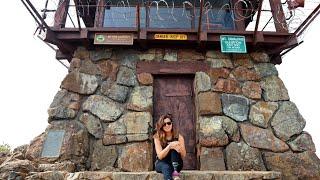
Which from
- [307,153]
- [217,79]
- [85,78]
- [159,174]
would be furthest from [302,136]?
[85,78]

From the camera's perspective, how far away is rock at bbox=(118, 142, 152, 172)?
5676 millimetres

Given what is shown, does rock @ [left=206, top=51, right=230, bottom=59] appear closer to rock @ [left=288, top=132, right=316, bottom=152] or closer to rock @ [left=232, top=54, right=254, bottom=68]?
rock @ [left=232, top=54, right=254, bottom=68]

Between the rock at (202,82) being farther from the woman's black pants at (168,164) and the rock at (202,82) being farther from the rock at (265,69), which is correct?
the woman's black pants at (168,164)

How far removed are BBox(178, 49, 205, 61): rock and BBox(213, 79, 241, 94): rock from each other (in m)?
0.64

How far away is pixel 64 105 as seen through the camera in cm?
610

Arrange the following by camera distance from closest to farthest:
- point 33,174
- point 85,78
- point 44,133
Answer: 1. point 33,174
2. point 44,133
3. point 85,78

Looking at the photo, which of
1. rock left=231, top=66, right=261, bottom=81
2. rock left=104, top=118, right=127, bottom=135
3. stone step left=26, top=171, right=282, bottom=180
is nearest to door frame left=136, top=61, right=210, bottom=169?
rock left=231, top=66, right=261, bottom=81

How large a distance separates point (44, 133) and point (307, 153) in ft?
→ 15.2

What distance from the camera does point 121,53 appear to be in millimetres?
6664

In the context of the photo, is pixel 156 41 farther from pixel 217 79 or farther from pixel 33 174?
pixel 33 174

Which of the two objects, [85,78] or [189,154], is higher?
[85,78]

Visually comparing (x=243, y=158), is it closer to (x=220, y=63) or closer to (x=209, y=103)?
(x=209, y=103)

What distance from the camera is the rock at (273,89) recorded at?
6.38m

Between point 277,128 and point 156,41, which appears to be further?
point 156,41
